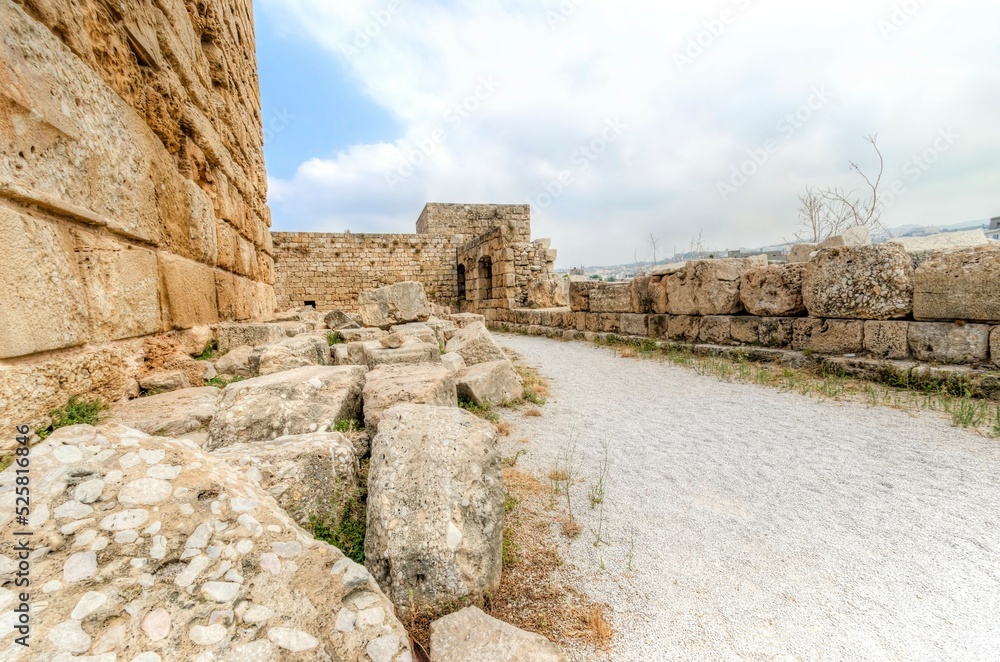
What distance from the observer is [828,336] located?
473cm

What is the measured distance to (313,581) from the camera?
3.51ft

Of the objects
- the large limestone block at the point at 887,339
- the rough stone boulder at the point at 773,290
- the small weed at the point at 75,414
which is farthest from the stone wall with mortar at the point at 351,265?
the large limestone block at the point at 887,339

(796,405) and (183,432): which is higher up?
(183,432)

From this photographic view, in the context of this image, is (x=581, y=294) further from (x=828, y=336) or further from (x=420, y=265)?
(x=420, y=265)

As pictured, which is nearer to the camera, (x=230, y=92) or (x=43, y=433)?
(x=43, y=433)

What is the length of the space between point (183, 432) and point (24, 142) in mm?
1460

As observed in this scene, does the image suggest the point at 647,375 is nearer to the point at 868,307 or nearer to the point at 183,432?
the point at 868,307

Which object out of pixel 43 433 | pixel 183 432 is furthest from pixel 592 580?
pixel 43 433

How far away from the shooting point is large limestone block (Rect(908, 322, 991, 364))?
3.72m

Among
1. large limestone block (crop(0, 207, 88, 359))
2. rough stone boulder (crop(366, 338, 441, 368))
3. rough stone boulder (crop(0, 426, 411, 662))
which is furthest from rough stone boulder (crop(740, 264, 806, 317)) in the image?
large limestone block (crop(0, 207, 88, 359))

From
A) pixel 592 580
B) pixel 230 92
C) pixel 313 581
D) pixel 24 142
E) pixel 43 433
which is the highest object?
pixel 230 92

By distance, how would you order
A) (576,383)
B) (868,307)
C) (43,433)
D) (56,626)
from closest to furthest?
(56,626)
(43,433)
(868,307)
(576,383)

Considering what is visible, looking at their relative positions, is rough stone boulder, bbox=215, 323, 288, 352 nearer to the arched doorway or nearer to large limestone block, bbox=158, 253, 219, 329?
large limestone block, bbox=158, 253, 219, 329

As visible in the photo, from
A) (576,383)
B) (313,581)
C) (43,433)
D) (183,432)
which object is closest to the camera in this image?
(313,581)
